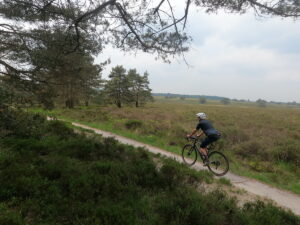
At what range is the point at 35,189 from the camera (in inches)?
124

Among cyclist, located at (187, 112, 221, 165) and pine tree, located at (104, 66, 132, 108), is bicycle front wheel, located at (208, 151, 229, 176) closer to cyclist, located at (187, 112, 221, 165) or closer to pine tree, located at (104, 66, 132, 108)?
cyclist, located at (187, 112, 221, 165)

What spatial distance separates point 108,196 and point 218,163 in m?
3.84

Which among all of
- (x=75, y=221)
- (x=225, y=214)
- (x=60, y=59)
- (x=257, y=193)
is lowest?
(x=257, y=193)

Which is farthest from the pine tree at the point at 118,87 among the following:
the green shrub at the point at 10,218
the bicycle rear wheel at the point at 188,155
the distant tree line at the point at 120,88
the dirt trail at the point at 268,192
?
the green shrub at the point at 10,218

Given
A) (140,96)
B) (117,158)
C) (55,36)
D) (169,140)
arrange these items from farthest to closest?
(140,96) < (169,140) < (55,36) < (117,158)

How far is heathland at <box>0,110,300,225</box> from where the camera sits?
2.73m

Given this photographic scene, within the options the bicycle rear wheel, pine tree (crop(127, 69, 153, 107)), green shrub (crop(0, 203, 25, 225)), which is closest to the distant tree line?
pine tree (crop(127, 69, 153, 107))

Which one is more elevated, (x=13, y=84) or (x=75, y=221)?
(x=13, y=84)

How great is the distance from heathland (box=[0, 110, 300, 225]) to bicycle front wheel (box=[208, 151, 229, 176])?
692 millimetres

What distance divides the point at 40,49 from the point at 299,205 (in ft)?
31.9

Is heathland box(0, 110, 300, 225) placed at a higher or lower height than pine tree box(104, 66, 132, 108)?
lower

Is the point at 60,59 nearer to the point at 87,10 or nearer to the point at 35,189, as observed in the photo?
the point at 87,10

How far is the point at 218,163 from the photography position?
5.62 metres

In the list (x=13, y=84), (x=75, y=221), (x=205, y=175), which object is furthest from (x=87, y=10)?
(x=205, y=175)
